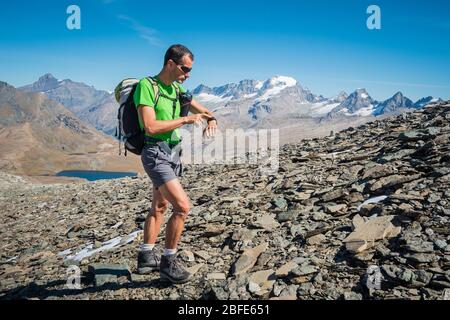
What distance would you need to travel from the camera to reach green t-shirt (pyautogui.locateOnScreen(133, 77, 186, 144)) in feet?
18.9

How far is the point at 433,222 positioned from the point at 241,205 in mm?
5245

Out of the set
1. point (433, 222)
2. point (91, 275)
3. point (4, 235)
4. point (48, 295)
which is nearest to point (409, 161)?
point (433, 222)

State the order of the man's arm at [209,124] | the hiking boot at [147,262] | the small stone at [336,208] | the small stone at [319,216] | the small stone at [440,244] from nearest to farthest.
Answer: the small stone at [440,244] < the man's arm at [209,124] < the hiking boot at [147,262] < the small stone at [319,216] < the small stone at [336,208]

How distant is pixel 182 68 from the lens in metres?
6.14

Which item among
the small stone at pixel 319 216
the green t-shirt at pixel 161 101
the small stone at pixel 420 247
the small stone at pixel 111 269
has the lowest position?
the small stone at pixel 111 269

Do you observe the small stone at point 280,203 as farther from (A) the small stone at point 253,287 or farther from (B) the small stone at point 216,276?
(A) the small stone at point 253,287

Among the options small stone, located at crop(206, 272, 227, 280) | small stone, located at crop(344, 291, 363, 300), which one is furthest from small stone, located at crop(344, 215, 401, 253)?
small stone, located at crop(206, 272, 227, 280)

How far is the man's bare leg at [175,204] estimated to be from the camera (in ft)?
20.0

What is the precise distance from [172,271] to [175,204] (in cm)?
129

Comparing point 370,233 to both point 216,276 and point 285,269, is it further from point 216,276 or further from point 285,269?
point 216,276

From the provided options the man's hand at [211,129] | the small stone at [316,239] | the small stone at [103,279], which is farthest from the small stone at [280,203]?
the small stone at [103,279]

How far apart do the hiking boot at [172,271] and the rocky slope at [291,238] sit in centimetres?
19

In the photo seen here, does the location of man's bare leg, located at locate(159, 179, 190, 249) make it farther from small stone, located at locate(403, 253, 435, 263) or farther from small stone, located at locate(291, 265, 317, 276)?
small stone, located at locate(403, 253, 435, 263)

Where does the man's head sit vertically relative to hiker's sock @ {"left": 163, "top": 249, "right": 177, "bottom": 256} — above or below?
above
